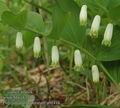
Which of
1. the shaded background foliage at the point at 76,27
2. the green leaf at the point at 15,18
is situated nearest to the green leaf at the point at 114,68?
the shaded background foliage at the point at 76,27

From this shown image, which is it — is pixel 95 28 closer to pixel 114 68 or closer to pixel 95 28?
pixel 95 28

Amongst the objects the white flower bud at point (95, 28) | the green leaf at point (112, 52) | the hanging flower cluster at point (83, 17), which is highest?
the hanging flower cluster at point (83, 17)

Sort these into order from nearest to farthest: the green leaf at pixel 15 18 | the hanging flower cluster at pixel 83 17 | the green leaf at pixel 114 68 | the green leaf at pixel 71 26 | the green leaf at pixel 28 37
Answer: the green leaf at pixel 15 18
the hanging flower cluster at pixel 83 17
the green leaf at pixel 71 26
the green leaf at pixel 114 68
the green leaf at pixel 28 37

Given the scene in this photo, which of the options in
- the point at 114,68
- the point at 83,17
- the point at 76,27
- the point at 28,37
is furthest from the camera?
the point at 28,37

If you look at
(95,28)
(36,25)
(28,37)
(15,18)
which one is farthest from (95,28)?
(28,37)

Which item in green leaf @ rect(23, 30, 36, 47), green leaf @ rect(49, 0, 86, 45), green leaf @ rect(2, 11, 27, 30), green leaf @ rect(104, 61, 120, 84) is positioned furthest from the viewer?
green leaf @ rect(23, 30, 36, 47)

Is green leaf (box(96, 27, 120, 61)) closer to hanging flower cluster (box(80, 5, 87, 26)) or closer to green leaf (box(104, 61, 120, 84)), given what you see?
green leaf (box(104, 61, 120, 84))

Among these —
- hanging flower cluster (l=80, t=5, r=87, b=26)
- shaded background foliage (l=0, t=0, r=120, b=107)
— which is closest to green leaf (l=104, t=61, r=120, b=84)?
shaded background foliage (l=0, t=0, r=120, b=107)

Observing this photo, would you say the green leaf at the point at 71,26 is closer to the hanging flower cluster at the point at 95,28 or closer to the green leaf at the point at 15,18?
the hanging flower cluster at the point at 95,28
